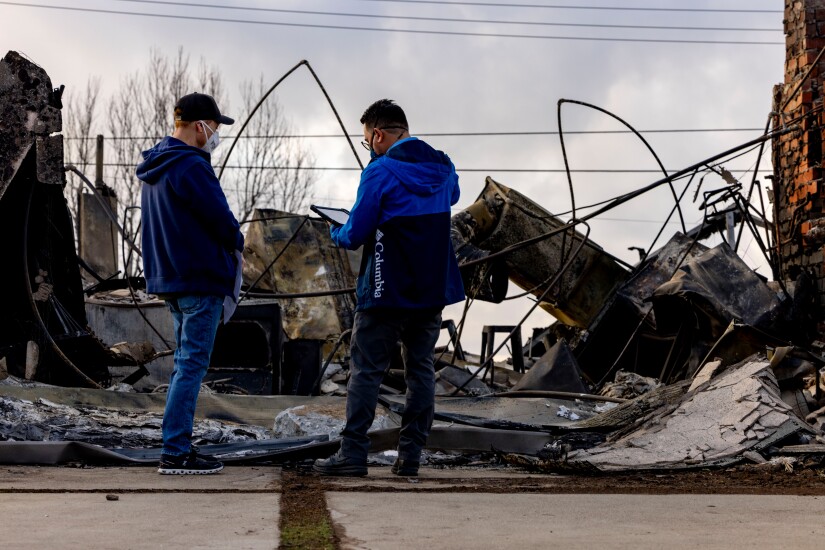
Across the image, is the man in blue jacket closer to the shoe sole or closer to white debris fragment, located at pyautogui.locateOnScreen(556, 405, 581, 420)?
the shoe sole

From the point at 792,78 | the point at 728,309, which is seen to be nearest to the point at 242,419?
the point at 728,309

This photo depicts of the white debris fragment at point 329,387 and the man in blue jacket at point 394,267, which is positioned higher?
the man in blue jacket at point 394,267

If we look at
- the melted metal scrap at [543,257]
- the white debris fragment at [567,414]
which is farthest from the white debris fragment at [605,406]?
the melted metal scrap at [543,257]

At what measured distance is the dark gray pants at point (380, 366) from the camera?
4.46 metres

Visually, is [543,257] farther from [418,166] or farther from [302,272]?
[418,166]

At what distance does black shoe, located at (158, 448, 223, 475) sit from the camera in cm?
427

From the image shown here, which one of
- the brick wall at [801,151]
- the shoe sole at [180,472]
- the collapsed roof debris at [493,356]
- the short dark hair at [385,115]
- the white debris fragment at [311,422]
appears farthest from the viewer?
the brick wall at [801,151]

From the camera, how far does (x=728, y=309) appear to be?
8820 mm

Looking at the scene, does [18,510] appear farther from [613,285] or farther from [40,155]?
[613,285]

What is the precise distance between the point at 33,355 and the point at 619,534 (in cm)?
569

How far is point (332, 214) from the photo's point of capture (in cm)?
454

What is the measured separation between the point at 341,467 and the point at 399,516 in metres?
1.58

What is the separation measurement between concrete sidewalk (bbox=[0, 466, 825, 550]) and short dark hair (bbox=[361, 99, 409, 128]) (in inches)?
62.9

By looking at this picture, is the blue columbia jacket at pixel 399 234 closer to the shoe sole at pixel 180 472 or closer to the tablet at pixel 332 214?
the tablet at pixel 332 214
